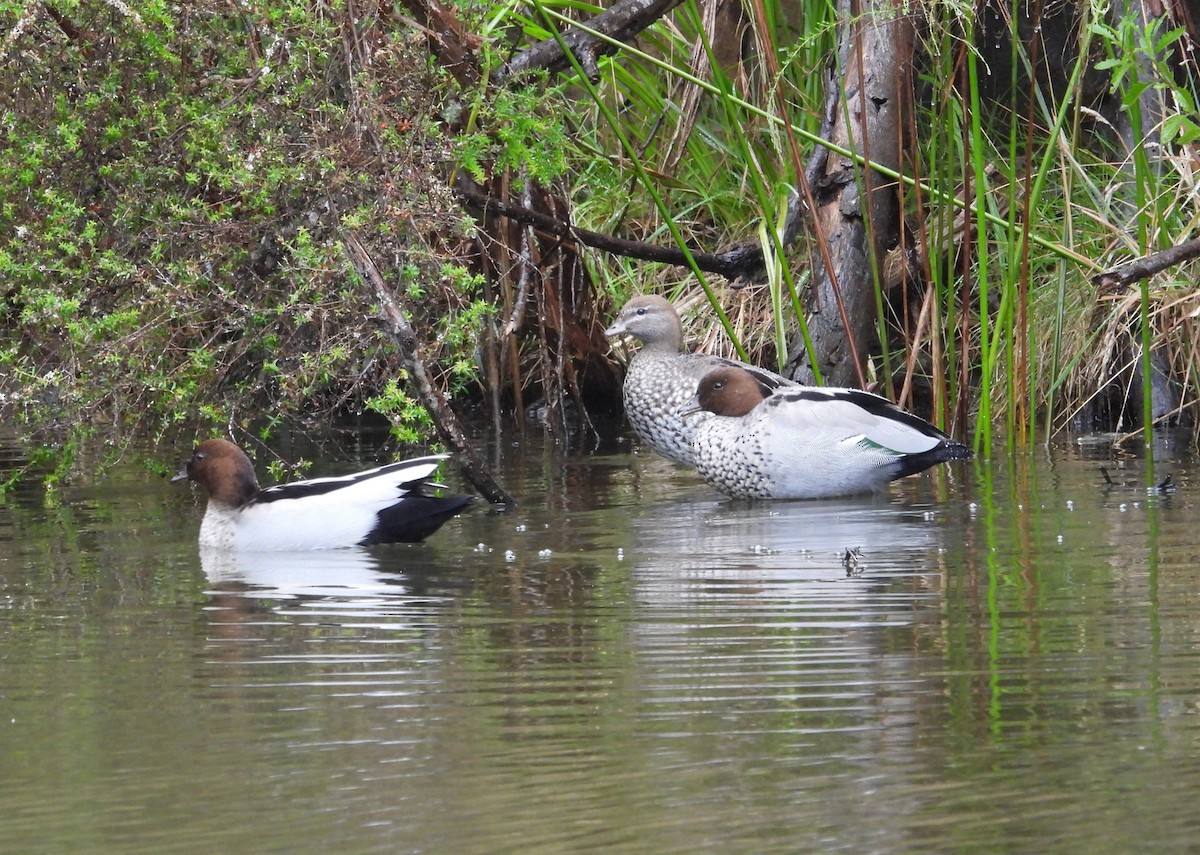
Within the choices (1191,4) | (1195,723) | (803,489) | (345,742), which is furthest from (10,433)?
(1195,723)

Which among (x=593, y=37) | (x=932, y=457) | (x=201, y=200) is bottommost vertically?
(x=932, y=457)

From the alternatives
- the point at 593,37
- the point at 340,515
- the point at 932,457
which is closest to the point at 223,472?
the point at 340,515

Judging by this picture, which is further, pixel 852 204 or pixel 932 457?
pixel 852 204

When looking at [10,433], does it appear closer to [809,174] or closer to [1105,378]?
[809,174]

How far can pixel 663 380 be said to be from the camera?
27.7 feet

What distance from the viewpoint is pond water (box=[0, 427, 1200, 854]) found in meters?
2.91

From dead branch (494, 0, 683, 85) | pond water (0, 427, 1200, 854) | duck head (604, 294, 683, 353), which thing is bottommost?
pond water (0, 427, 1200, 854)

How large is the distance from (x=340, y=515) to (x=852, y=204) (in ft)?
11.6

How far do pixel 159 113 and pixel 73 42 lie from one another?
1.55ft

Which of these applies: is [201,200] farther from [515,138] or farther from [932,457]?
[932,457]

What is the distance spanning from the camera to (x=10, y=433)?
1060 cm

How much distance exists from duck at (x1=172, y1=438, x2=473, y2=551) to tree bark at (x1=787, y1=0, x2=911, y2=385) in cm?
273

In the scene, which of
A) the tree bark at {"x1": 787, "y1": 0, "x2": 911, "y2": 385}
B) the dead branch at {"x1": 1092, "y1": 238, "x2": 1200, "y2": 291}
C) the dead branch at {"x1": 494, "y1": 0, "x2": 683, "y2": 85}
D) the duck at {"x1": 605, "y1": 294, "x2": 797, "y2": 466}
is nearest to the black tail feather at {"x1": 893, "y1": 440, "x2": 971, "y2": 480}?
the duck at {"x1": 605, "y1": 294, "x2": 797, "y2": 466}

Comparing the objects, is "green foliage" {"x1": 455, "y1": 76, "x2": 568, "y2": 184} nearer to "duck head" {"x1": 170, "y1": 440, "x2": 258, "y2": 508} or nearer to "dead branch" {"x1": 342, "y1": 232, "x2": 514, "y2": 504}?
"dead branch" {"x1": 342, "y1": 232, "x2": 514, "y2": 504}
